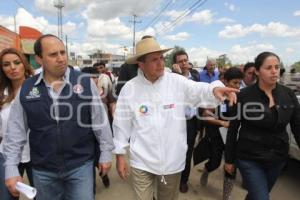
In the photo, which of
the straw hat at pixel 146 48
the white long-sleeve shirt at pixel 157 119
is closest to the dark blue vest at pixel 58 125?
the white long-sleeve shirt at pixel 157 119

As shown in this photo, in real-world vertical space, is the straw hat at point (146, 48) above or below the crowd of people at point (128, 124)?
above

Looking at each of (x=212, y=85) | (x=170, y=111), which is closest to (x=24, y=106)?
(x=170, y=111)

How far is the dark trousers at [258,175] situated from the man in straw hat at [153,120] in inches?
28.3

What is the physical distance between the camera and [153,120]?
9.79ft

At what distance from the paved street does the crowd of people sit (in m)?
1.46

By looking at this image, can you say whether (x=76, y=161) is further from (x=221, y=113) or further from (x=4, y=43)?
(x=4, y=43)

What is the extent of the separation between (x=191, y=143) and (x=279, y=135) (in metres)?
1.79

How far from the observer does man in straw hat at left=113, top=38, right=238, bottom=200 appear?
299cm

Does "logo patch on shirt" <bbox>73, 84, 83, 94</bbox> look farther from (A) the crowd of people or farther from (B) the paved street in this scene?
(B) the paved street

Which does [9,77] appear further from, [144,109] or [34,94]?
[144,109]

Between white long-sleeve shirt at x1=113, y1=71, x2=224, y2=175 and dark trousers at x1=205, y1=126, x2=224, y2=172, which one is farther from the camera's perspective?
dark trousers at x1=205, y1=126, x2=224, y2=172

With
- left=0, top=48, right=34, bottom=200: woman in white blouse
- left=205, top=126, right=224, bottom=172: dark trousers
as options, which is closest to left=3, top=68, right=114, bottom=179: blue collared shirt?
left=0, top=48, right=34, bottom=200: woman in white blouse

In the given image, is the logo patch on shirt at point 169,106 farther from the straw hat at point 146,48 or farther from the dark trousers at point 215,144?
the dark trousers at point 215,144

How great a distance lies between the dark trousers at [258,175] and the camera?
3271 mm
